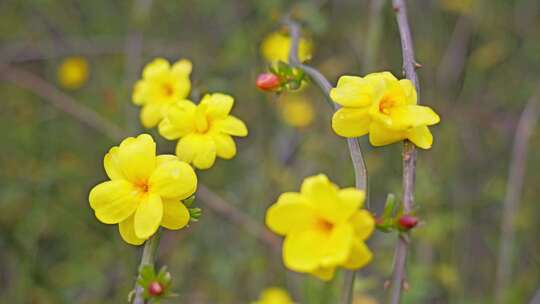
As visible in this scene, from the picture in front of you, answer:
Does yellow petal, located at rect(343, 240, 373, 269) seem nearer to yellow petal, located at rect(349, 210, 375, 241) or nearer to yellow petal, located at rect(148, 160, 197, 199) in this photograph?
yellow petal, located at rect(349, 210, 375, 241)

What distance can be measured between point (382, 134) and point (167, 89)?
0.62 metres

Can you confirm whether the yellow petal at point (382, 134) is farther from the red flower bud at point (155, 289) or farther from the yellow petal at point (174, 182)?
the red flower bud at point (155, 289)

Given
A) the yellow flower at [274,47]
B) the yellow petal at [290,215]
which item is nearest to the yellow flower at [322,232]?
the yellow petal at [290,215]

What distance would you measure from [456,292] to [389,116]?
182 centimetres

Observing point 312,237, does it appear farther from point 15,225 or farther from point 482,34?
point 482,34

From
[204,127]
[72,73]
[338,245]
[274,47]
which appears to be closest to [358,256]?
[338,245]

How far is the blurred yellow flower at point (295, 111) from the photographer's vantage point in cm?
314

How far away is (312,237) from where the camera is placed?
2.91ft

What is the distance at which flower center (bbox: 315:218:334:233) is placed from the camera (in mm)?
901

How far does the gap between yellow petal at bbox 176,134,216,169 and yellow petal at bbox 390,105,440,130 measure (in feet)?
1.06

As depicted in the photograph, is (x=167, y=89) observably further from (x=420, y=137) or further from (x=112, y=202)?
(x=420, y=137)

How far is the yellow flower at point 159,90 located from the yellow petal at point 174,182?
374 millimetres

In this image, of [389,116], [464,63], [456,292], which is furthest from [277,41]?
[389,116]

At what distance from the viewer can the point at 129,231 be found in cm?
109
